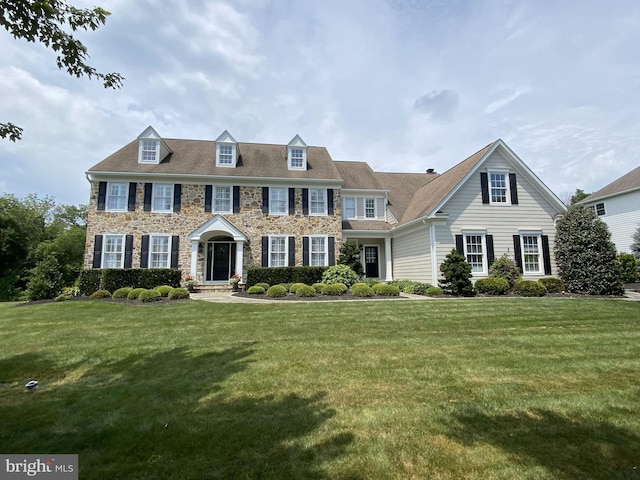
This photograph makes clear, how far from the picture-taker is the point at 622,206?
23000 millimetres

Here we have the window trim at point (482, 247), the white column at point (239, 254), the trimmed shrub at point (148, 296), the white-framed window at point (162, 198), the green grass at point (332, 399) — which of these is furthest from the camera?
the white-framed window at point (162, 198)

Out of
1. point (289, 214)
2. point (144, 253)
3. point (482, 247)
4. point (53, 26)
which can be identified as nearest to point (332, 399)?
point (53, 26)

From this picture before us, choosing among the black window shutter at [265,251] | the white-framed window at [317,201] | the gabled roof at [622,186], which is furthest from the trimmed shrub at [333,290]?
the gabled roof at [622,186]

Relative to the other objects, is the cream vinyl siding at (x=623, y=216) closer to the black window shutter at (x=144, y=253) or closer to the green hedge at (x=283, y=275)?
the green hedge at (x=283, y=275)

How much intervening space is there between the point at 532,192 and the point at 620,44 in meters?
7.69

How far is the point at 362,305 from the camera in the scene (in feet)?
33.7

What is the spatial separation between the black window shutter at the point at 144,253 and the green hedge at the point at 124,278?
1.69m

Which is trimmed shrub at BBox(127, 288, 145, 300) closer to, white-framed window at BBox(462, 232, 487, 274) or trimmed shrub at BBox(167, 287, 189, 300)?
trimmed shrub at BBox(167, 287, 189, 300)

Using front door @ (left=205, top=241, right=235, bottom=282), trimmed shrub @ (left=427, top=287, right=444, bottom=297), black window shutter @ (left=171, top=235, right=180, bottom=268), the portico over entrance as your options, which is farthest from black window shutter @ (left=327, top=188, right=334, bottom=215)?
black window shutter @ (left=171, top=235, right=180, bottom=268)

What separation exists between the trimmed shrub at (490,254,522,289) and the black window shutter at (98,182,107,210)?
19.7 meters

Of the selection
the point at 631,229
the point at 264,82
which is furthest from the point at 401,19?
the point at 631,229

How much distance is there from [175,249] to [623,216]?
29763mm

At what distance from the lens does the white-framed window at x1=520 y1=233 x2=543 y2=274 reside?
15375 mm

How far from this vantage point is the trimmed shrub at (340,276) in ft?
49.9
